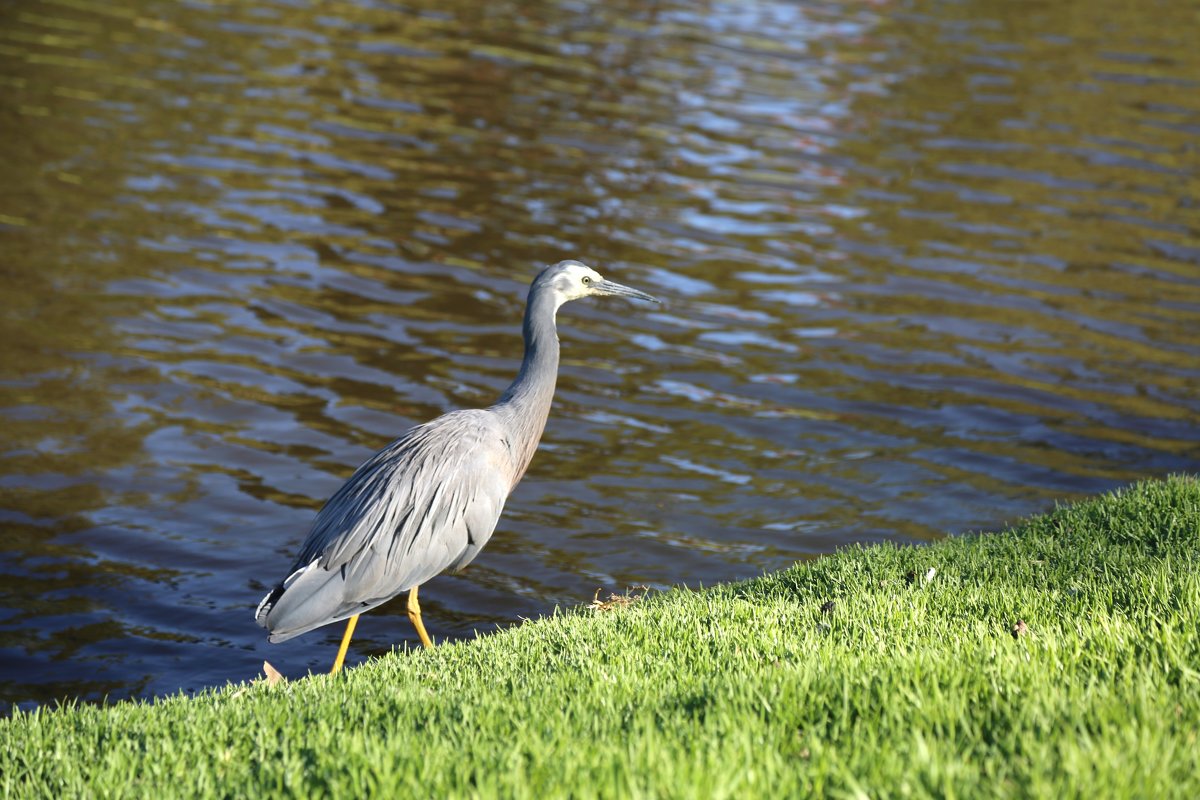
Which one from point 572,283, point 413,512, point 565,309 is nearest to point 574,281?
point 572,283

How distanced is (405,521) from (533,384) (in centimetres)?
128

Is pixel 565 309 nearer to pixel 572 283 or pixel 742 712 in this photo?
pixel 572 283

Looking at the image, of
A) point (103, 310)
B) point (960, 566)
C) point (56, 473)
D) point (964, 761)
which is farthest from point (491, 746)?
point (103, 310)

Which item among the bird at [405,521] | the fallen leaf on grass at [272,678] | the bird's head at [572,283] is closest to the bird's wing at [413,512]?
the bird at [405,521]

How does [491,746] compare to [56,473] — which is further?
[56,473]

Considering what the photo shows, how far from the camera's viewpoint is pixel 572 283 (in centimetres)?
840

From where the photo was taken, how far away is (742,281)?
15406 mm

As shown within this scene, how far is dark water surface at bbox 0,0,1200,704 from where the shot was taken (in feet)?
32.2

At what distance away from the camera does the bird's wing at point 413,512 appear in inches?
288

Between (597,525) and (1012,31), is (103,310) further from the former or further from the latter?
(1012,31)

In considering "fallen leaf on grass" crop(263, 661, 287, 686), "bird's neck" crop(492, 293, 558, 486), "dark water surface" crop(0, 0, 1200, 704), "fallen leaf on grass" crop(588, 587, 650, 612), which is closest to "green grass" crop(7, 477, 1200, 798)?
"fallen leaf on grass" crop(263, 661, 287, 686)

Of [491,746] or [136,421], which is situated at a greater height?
[491,746]

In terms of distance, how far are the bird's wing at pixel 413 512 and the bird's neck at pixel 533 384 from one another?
263mm

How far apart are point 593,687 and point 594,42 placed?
2167cm
